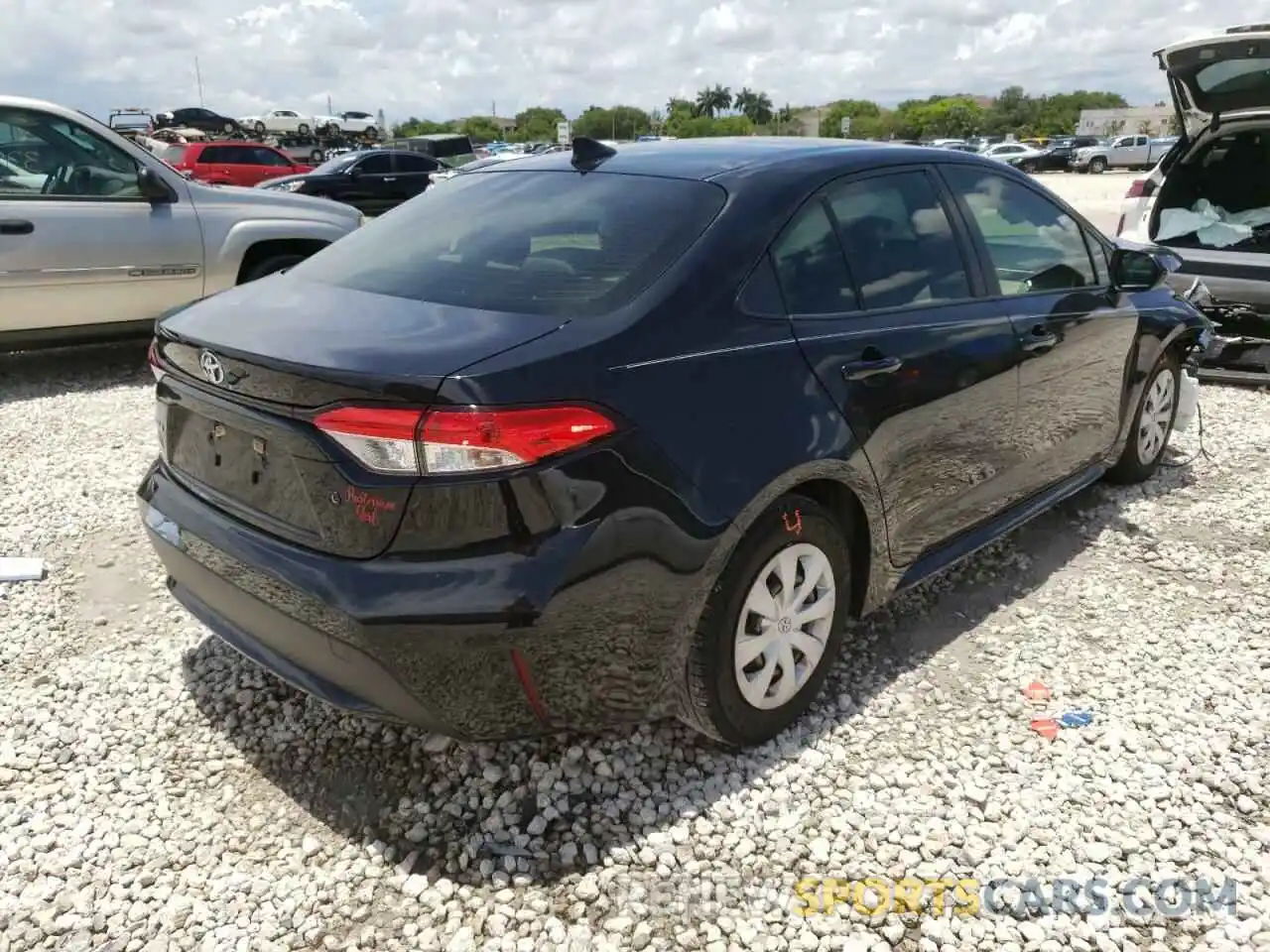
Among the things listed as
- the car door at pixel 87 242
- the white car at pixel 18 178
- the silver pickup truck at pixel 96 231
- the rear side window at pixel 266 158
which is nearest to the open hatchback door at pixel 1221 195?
the silver pickup truck at pixel 96 231

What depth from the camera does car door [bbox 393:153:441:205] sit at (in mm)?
18125

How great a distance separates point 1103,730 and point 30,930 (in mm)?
2865

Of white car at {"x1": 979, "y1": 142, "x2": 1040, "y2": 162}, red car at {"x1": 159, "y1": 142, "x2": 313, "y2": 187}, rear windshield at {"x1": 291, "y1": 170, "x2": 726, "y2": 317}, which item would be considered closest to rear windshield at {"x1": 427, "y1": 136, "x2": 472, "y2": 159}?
red car at {"x1": 159, "y1": 142, "x2": 313, "y2": 187}

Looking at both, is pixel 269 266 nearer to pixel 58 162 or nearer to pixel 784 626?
pixel 58 162

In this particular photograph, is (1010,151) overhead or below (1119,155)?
overhead

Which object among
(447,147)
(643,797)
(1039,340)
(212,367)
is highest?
(447,147)

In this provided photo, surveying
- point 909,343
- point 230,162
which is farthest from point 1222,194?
point 230,162

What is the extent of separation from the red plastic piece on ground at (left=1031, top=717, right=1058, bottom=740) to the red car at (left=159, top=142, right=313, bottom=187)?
19407mm

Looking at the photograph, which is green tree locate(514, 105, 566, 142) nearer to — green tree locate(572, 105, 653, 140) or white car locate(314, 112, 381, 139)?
green tree locate(572, 105, 653, 140)

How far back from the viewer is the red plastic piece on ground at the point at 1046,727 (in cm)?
289

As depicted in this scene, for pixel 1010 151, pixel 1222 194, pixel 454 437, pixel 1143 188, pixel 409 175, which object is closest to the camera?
pixel 454 437

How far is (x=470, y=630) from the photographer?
82.3 inches

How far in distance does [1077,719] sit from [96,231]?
628 centimetres

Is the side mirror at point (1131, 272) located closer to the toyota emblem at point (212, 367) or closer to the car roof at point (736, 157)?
the car roof at point (736, 157)
